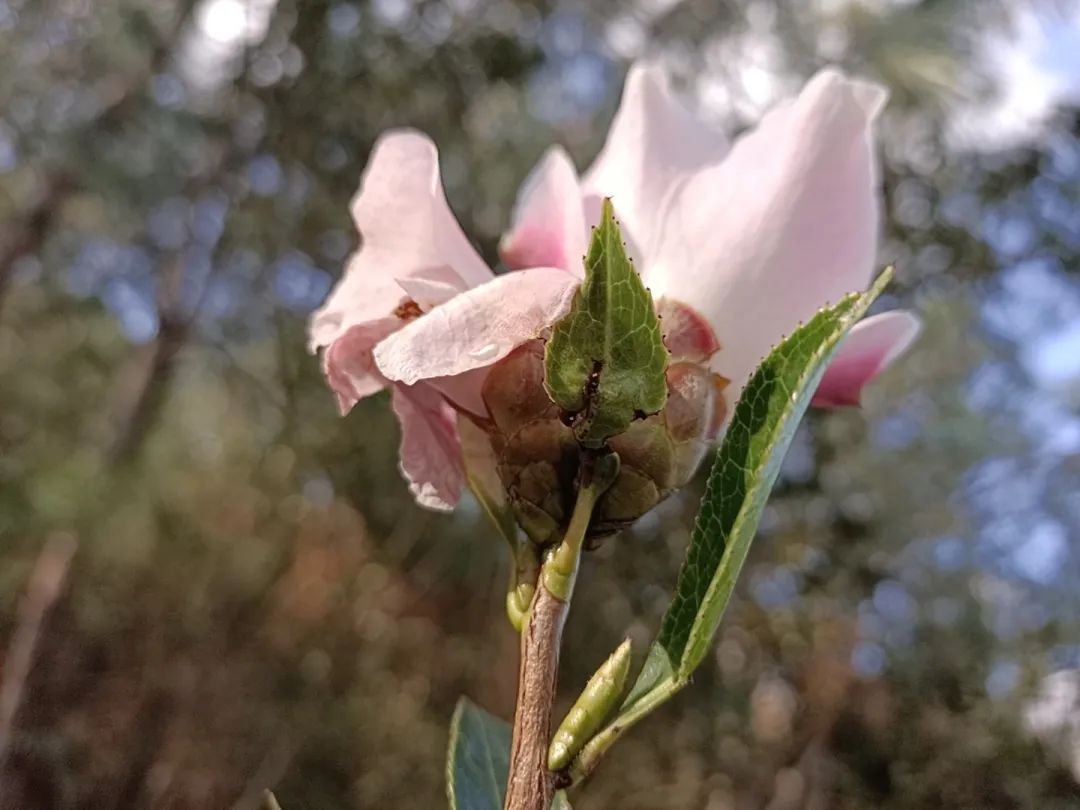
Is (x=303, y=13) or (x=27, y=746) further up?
(x=303, y=13)

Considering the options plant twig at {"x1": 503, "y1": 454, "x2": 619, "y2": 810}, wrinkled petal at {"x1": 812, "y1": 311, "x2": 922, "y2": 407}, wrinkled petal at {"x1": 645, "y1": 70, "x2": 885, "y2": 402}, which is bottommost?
wrinkled petal at {"x1": 812, "y1": 311, "x2": 922, "y2": 407}

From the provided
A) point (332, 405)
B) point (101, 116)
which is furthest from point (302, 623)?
point (101, 116)

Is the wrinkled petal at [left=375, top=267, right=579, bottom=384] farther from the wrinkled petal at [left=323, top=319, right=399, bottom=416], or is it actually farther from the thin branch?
the thin branch

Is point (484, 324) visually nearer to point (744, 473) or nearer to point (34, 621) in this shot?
point (744, 473)

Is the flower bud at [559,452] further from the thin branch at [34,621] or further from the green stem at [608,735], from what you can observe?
the thin branch at [34,621]

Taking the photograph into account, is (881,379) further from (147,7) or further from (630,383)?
(630,383)

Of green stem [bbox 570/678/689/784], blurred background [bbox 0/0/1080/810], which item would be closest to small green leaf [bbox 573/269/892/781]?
green stem [bbox 570/678/689/784]
